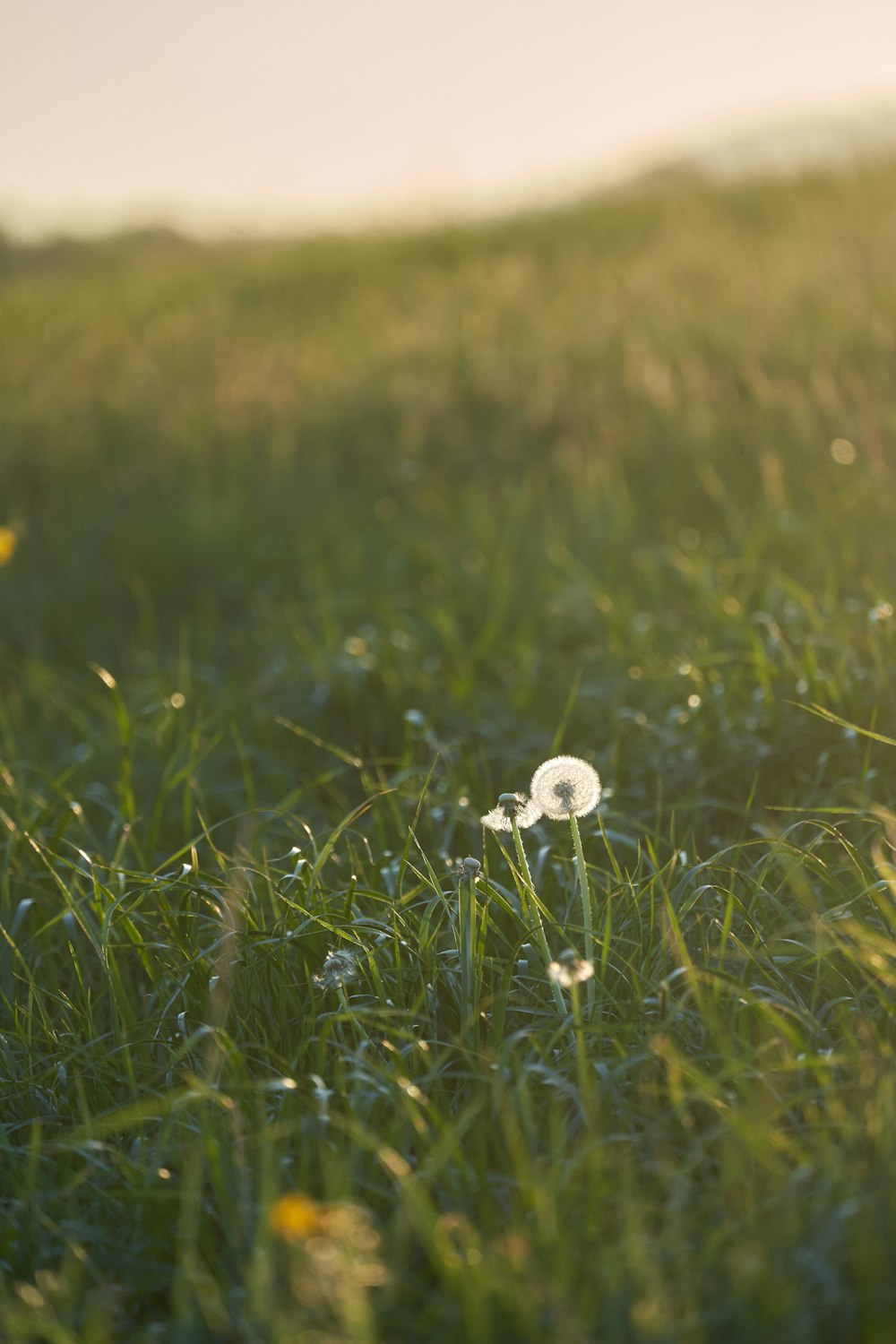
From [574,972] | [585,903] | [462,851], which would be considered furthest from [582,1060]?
[462,851]

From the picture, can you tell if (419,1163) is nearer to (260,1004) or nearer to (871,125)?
(260,1004)

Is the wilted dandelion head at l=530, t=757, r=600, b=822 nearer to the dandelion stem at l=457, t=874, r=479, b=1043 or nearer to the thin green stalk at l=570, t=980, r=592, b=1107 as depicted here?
the dandelion stem at l=457, t=874, r=479, b=1043

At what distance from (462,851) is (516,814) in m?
0.49

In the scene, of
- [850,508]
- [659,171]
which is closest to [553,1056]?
[850,508]

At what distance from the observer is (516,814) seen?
55.4 inches

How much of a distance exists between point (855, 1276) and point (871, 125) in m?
11.4

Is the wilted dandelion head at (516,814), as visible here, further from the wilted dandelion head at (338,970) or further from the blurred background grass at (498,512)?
the blurred background grass at (498,512)

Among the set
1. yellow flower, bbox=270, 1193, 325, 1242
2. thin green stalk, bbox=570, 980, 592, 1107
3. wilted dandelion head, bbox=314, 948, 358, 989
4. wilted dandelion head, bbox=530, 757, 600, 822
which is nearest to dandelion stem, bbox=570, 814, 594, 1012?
wilted dandelion head, bbox=530, 757, 600, 822

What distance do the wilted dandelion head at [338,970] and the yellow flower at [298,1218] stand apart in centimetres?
36

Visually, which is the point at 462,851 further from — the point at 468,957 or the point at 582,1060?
the point at 582,1060

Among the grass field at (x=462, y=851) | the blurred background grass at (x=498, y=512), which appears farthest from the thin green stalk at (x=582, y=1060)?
the blurred background grass at (x=498, y=512)

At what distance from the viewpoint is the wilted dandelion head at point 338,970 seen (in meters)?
1.31

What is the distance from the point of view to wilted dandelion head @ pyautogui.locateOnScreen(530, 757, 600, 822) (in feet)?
4.36

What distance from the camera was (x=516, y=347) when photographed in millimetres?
5457
